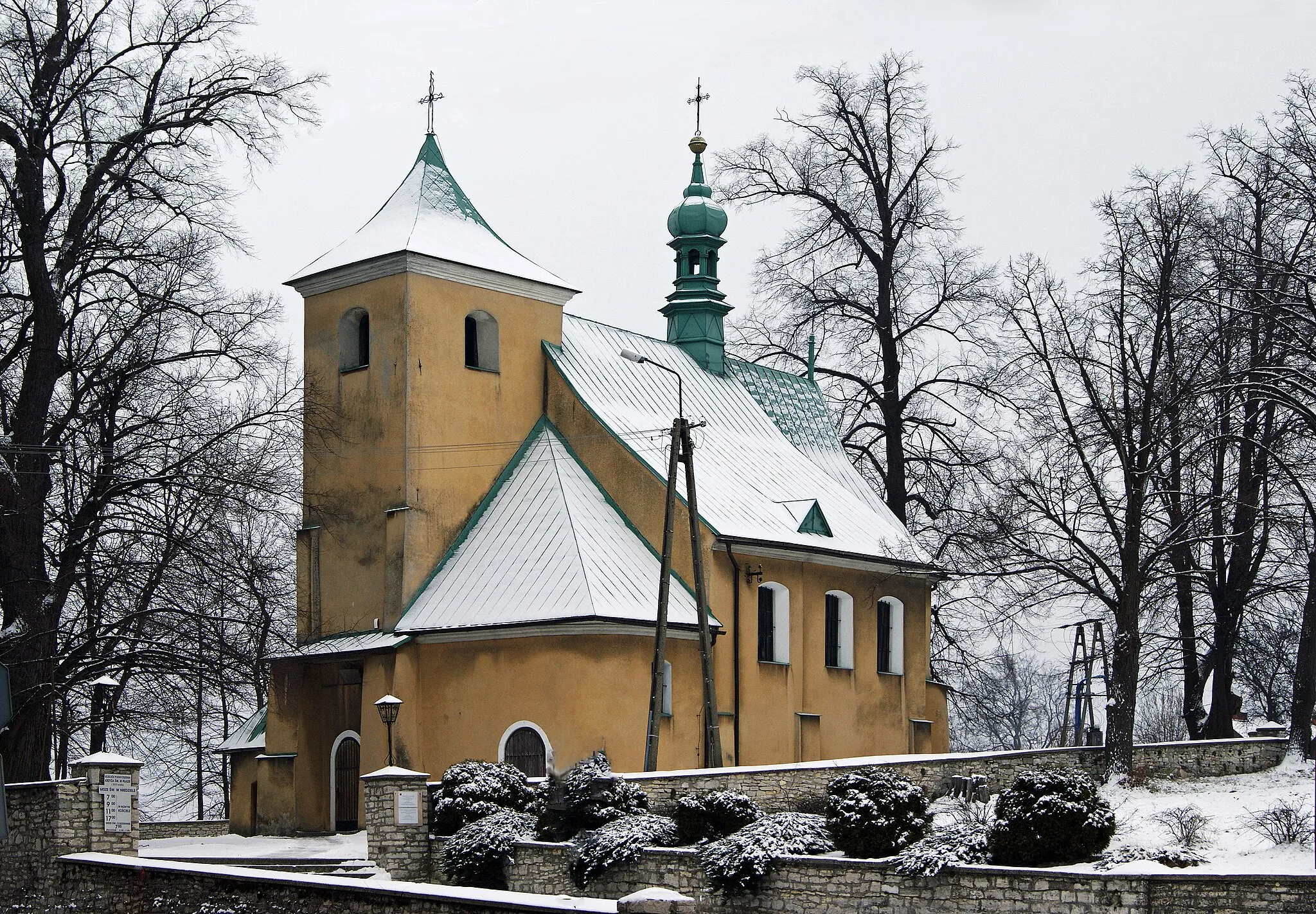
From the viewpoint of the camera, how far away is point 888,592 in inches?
1457

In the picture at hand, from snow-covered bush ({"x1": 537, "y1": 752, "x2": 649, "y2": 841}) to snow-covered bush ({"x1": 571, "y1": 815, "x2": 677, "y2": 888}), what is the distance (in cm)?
57

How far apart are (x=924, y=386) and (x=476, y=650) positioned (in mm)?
16571

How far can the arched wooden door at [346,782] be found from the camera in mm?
30891

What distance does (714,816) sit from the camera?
64.4ft

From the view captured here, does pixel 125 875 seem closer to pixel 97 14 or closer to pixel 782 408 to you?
pixel 97 14

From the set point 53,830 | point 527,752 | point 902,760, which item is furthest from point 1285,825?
point 53,830

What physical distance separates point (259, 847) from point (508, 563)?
6.19 meters

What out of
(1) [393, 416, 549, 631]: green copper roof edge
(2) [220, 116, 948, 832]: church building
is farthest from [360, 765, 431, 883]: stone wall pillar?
(1) [393, 416, 549, 631]: green copper roof edge

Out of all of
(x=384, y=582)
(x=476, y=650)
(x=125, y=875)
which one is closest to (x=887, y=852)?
(x=125, y=875)

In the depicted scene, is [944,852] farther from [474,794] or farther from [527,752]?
[527,752]

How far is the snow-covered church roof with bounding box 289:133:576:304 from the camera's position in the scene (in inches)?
1256

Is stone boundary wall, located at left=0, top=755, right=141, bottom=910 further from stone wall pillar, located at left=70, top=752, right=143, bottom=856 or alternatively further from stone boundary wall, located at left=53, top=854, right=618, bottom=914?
stone boundary wall, located at left=53, top=854, right=618, bottom=914

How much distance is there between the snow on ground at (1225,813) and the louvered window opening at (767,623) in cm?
795

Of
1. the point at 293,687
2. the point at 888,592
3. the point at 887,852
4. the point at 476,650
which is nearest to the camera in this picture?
the point at 887,852
